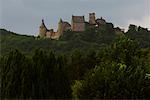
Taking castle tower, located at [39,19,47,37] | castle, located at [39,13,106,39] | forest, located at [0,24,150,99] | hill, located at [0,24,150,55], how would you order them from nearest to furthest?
1. forest, located at [0,24,150,99]
2. hill, located at [0,24,150,55]
3. castle, located at [39,13,106,39]
4. castle tower, located at [39,19,47,37]

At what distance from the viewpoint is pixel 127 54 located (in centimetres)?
4281

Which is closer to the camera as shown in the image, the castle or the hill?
the hill

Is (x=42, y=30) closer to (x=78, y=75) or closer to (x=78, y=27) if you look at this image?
(x=78, y=27)

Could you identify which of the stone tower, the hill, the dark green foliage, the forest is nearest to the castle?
the stone tower

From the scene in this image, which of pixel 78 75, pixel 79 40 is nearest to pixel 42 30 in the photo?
pixel 79 40

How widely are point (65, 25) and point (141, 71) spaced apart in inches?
3912

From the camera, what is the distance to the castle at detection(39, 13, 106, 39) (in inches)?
5128

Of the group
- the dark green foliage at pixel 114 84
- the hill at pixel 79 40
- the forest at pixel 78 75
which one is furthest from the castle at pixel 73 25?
the dark green foliage at pixel 114 84

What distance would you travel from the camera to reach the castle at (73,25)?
130m

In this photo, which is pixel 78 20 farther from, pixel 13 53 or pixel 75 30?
pixel 13 53

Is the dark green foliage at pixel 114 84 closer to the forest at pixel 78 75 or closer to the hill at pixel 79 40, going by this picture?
the forest at pixel 78 75

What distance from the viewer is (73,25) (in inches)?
5157

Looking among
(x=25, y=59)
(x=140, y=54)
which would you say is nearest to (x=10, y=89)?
(x=25, y=59)

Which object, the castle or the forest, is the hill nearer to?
the castle
